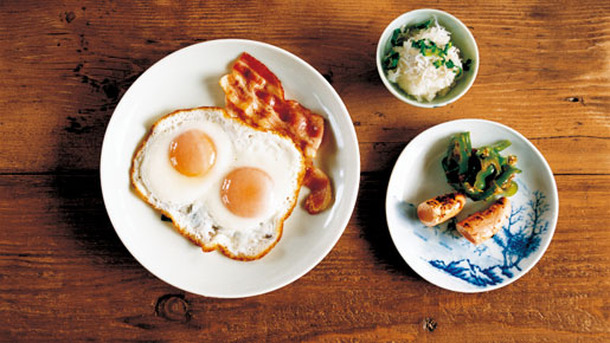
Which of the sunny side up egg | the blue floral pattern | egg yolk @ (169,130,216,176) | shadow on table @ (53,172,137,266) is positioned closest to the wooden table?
shadow on table @ (53,172,137,266)

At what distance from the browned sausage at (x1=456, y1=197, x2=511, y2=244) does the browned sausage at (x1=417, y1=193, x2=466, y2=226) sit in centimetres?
8

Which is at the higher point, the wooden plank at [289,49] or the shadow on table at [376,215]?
the wooden plank at [289,49]

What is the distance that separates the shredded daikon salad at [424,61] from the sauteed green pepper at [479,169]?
0.28 m

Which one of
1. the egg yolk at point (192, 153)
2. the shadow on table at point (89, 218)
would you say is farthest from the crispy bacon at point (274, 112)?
the shadow on table at point (89, 218)

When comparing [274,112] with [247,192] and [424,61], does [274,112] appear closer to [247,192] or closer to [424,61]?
[247,192]

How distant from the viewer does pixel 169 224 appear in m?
2.14

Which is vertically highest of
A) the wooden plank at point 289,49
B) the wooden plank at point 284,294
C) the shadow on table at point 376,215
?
the wooden plank at point 289,49

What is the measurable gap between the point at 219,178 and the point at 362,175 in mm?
697

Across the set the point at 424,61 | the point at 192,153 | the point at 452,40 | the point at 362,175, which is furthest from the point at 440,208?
the point at 192,153

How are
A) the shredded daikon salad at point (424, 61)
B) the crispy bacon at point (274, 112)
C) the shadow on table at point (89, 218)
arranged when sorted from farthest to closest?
the shadow on table at point (89, 218)
the crispy bacon at point (274, 112)
the shredded daikon salad at point (424, 61)

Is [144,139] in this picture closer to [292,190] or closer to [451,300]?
[292,190]

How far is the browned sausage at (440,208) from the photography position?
6.70ft

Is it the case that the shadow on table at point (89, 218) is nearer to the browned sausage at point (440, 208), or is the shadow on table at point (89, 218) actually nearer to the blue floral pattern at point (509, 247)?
the browned sausage at point (440, 208)

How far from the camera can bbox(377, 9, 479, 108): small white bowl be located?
6.68 feet
